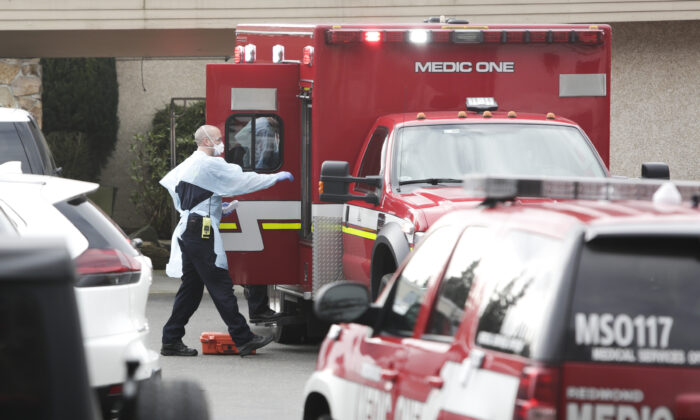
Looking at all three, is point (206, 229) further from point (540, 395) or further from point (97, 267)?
point (540, 395)

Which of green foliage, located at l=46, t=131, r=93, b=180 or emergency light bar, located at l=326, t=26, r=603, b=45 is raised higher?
emergency light bar, located at l=326, t=26, r=603, b=45

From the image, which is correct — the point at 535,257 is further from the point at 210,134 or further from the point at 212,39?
the point at 212,39

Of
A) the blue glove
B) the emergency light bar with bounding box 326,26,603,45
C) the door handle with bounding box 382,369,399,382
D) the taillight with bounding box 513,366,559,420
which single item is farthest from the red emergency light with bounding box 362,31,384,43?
the taillight with bounding box 513,366,559,420

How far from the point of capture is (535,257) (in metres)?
4.04

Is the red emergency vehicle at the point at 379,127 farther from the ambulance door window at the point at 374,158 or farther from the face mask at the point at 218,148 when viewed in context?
the face mask at the point at 218,148

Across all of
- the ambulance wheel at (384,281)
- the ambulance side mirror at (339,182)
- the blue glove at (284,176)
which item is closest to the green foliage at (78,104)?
the blue glove at (284,176)

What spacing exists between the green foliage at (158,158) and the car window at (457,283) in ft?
62.7

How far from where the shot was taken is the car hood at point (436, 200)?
9.00 meters

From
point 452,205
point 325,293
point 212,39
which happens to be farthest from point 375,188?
point 212,39

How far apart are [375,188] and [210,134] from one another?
1.85 m

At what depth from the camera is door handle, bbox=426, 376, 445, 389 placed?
430 centimetres

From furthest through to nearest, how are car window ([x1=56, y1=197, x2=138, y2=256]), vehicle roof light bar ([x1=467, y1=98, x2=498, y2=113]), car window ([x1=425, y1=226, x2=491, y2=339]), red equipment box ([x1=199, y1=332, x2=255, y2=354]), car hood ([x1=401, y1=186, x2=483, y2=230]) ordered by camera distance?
red equipment box ([x1=199, y1=332, x2=255, y2=354]), vehicle roof light bar ([x1=467, y1=98, x2=498, y2=113]), car hood ([x1=401, y1=186, x2=483, y2=230]), car window ([x1=56, y1=197, x2=138, y2=256]), car window ([x1=425, y1=226, x2=491, y2=339])

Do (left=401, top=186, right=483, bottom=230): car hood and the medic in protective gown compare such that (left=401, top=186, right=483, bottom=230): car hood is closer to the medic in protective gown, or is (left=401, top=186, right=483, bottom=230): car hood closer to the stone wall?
the medic in protective gown

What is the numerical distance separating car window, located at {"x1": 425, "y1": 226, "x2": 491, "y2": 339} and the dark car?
761 centimetres
